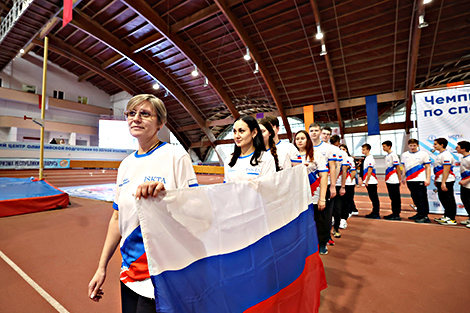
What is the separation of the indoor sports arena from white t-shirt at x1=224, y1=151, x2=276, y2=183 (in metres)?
0.02

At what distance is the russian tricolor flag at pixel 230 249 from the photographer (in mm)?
834

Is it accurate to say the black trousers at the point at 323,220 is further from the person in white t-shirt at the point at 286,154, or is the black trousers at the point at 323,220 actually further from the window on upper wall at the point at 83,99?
the window on upper wall at the point at 83,99

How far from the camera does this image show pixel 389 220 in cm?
479

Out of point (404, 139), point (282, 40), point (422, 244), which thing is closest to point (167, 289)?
point (422, 244)

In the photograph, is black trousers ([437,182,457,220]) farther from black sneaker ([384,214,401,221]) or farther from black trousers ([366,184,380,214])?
black trousers ([366,184,380,214])

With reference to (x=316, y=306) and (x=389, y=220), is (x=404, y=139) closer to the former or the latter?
(x=389, y=220)

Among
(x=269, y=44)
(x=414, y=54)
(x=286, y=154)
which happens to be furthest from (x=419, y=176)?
(x=269, y=44)

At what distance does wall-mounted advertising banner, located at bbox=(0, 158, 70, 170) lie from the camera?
31.5 ft

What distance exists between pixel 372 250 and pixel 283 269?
2.59 metres

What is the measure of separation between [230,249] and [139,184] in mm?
528

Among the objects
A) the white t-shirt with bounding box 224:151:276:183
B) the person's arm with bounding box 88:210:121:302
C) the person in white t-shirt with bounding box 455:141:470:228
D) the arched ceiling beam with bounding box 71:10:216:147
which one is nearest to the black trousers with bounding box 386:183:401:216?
the person in white t-shirt with bounding box 455:141:470:228

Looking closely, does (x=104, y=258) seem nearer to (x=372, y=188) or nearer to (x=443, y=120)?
(x=372, y=188)

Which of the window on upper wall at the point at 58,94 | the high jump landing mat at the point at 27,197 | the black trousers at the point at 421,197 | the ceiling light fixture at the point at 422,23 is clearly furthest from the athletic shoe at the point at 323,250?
the window on upper wall at the point at 58,94

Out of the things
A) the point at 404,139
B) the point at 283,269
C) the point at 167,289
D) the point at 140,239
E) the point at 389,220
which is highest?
the point at 404,139
